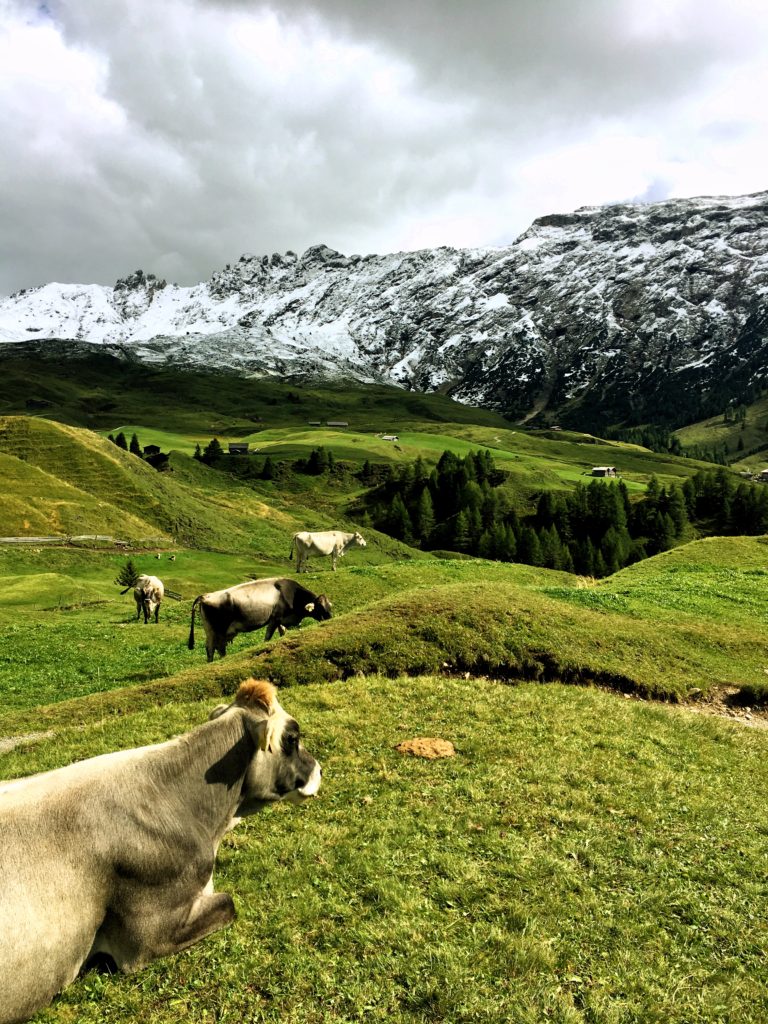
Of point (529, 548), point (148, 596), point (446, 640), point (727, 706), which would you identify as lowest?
point (529, 548)

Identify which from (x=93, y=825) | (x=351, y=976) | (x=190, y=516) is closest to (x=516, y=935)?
(x=351, y=976)

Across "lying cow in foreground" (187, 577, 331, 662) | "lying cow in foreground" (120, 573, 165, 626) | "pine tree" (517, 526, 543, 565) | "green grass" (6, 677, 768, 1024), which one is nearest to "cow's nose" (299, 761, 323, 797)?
"green grass" (6, 677, 768, 1024)

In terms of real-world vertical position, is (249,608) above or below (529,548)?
above

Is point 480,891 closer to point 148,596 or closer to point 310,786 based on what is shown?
point 310,786

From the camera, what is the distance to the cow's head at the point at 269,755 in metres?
8.78

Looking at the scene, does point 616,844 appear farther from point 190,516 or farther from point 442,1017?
point 190,516

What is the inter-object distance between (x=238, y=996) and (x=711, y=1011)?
5863 mm

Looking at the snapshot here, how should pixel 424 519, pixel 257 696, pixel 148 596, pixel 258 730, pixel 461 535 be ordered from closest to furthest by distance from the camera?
pixel 258 730
pixel 257 696
pixel 148 596
pixel 461 535
pixel 424 519

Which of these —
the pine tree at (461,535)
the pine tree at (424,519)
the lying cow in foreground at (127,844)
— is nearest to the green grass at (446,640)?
the lying cow in foreground at (127,844)

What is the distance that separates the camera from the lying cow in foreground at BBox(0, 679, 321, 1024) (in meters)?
6.70

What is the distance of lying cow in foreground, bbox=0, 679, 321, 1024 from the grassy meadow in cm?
45

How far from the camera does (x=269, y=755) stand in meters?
9.10

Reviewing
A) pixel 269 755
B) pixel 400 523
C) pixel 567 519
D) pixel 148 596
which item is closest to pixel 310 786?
pixel 269 755

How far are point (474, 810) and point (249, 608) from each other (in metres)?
15.5
